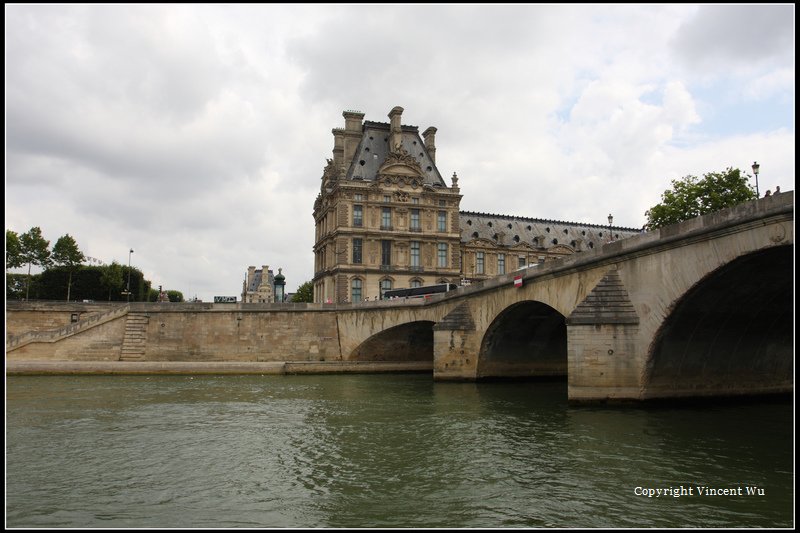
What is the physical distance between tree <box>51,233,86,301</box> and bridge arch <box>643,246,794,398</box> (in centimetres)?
7179

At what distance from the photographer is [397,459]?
52.8 ft

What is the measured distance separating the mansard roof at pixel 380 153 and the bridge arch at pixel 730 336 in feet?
152

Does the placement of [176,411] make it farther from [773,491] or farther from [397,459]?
[773,491]

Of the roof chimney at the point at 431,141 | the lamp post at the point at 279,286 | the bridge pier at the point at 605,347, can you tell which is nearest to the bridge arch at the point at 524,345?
the bridge pier at the point at 605,347

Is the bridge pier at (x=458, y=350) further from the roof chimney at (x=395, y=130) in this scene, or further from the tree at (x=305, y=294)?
the tree at (x=305, y=294)

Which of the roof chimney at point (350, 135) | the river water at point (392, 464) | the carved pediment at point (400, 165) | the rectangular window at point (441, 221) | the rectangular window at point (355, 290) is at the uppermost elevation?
the roof chimney at point (350, 135)

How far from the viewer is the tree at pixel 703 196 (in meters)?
47.7

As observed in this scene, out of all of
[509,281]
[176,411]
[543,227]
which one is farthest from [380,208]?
[176,411]

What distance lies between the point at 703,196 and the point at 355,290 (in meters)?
34.1

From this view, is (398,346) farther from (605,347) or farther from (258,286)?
(258,286)

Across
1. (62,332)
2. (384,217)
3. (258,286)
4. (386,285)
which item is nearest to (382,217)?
(384,217)

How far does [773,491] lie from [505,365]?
25590mm

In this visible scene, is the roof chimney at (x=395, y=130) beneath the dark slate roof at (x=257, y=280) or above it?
above

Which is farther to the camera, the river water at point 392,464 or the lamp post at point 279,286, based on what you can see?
the lamp post at point 279,286
